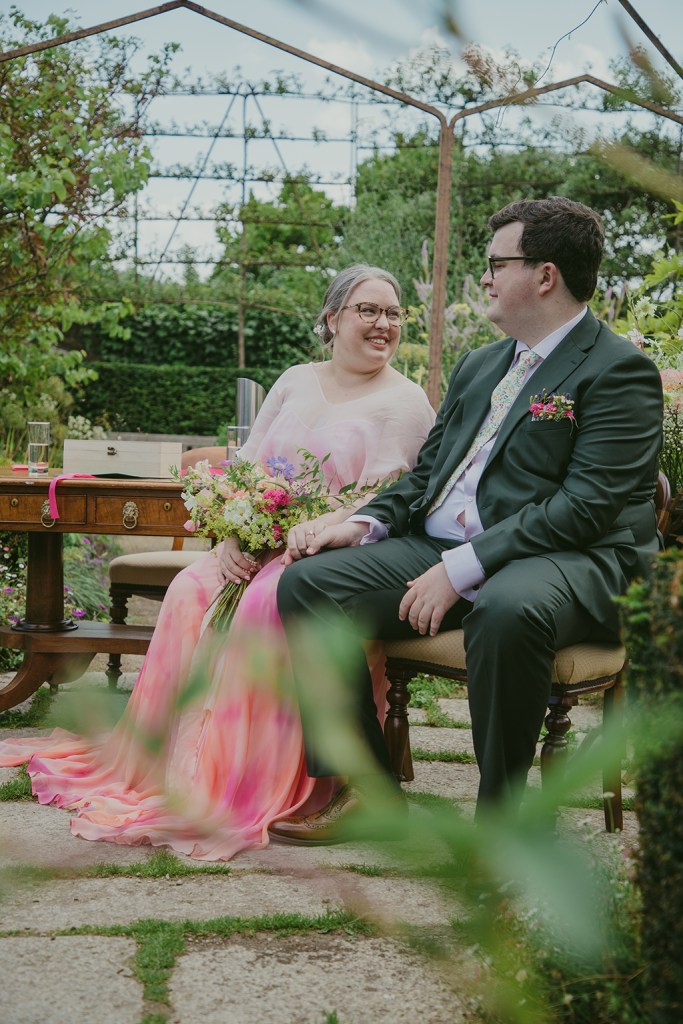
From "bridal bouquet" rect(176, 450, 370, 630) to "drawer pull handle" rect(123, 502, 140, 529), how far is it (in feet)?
2.43

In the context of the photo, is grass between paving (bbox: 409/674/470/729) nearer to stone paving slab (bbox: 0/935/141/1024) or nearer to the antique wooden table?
the antique wooden table

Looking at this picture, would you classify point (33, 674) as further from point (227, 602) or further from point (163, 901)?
point (163, 901)

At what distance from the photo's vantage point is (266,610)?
9.23ft

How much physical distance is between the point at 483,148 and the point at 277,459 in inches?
404

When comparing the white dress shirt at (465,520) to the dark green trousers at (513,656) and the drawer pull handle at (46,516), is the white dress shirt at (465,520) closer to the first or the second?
the dark green trousers at (513,656)

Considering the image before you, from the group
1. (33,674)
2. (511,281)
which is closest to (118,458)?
(33,674)

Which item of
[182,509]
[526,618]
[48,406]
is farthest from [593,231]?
[48,406]

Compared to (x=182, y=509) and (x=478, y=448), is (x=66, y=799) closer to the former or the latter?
(x=182, y=509)

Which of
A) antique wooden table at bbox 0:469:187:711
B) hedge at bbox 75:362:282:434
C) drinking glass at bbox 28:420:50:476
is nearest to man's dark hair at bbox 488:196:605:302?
antique wooden table at bbox 0:469:187:711

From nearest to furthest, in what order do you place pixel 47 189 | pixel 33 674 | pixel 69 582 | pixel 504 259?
1. pixel 504 259
2. pixel 33 674
3. pixel 47 189
4. pixel 69 582

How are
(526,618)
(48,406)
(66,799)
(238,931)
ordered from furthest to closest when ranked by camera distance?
(48,406) → (66,799) → (526,618) → (238,931)

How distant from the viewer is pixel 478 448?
113 inches

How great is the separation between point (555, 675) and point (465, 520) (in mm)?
544

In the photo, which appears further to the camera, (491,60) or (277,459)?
(277,459)
